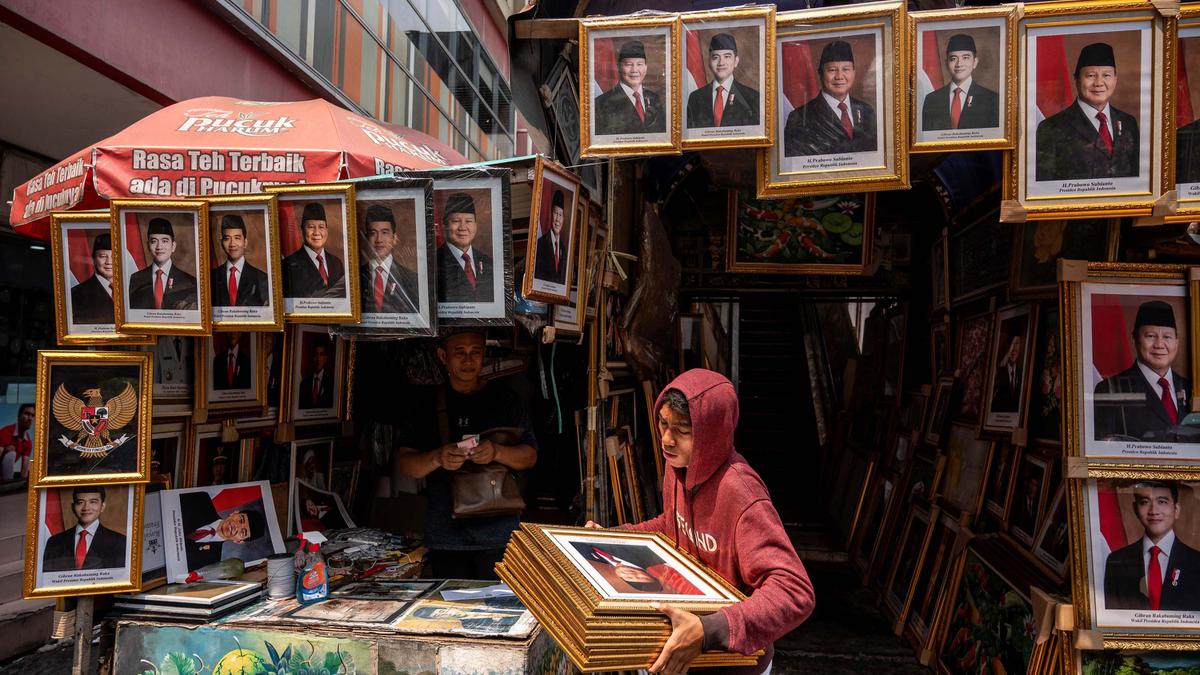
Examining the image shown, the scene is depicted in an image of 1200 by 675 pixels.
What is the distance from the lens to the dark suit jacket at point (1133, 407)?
287 centimetres

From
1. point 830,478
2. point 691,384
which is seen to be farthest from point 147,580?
point 830,478

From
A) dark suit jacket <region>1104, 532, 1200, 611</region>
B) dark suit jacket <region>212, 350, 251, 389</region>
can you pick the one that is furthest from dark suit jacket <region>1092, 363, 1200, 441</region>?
dark suit jacket <region>212, 350, 251, 389</region>

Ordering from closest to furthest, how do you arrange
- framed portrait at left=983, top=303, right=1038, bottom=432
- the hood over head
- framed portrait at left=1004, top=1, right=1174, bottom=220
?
the hood over head
framed portrait at left=1004, top=1, right=1174, bottom=220
framed portrait at left=983, top=303, right=1038, bottom=432

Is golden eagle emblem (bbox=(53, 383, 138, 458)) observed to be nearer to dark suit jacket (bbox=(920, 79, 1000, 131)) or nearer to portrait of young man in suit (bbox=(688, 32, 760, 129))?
portrait of young man in suit (bbox=(688, 32, 760, 129))

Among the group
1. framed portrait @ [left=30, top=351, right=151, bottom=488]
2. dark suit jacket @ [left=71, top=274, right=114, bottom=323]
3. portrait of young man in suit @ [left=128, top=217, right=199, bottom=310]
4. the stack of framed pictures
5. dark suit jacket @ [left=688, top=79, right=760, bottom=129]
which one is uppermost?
dark suit jacket @ [left=688, top=79, right=760, bottom=129]

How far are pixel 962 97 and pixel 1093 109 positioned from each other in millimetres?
500

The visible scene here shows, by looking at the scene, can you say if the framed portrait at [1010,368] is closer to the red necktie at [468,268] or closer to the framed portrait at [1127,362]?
the framed portrait at [1127,362]

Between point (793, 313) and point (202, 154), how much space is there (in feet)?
29.2

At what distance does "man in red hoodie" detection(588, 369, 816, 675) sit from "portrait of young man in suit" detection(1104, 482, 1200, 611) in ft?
6.21

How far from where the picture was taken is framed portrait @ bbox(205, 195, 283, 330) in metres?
2.74

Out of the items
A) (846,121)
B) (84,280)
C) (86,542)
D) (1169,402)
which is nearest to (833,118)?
(846,121)

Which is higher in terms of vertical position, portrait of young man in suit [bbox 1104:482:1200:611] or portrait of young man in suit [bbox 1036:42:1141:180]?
portrait of young man in suit [bbox 1036:42:1141:180]

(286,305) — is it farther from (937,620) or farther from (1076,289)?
(937,620)

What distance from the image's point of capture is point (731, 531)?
2068 millimetres
